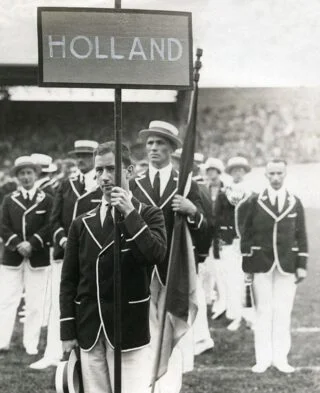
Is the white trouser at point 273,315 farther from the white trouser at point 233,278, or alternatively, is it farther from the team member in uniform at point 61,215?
the team member in uniform at point 61,215

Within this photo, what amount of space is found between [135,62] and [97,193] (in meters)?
0.97

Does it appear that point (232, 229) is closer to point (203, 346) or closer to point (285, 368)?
point (203, 346)

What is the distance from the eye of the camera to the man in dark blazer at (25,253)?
15.2 feet

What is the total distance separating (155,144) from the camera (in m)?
4.26

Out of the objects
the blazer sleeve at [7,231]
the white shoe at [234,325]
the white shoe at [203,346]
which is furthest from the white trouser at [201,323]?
the blazer sleeve at [7,231]

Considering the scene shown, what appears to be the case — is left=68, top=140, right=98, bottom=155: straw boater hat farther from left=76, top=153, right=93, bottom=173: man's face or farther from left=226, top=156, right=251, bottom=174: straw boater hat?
left=226, top=156, right=251, bottom=174: straw boater hat

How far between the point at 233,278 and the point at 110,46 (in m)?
1.89

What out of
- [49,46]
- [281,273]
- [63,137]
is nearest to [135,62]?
[49,46]

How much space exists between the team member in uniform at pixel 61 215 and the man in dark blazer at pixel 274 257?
3.38 feet

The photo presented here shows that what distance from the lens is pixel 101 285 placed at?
3627mm

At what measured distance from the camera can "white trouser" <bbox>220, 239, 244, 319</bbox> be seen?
186 inches

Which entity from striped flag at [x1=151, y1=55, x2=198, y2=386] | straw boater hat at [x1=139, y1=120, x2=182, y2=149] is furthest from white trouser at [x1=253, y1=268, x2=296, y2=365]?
straw boater hat at [x1=139, y1=120, x2=182, y2=149]

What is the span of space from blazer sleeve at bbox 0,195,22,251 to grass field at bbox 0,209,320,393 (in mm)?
528

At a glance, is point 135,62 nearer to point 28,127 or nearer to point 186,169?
point 186,169
